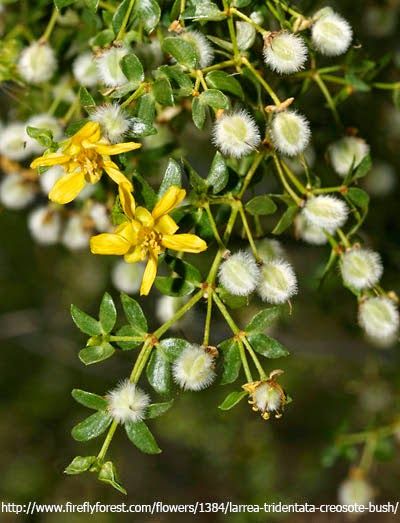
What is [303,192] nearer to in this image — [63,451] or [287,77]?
[287,77]

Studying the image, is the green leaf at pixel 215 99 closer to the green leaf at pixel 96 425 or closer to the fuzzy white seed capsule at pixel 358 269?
the fuzzy white seed capsule at pixel 358 269

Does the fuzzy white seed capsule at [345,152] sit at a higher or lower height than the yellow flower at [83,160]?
higher

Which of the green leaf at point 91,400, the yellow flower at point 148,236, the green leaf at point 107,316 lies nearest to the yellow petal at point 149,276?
the yellow flower at point 148,236

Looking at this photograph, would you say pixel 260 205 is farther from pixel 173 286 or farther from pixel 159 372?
pixel 159 372

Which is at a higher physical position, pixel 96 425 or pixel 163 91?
pixel 163 91

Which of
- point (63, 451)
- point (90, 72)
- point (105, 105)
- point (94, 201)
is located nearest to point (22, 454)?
point (63, 451)

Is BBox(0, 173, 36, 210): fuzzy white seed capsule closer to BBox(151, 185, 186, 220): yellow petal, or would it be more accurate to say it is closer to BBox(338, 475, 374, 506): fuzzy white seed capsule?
BBox(151, 185, 186, 220): yellow petal

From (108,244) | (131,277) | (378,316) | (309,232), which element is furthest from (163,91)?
(131,277)
